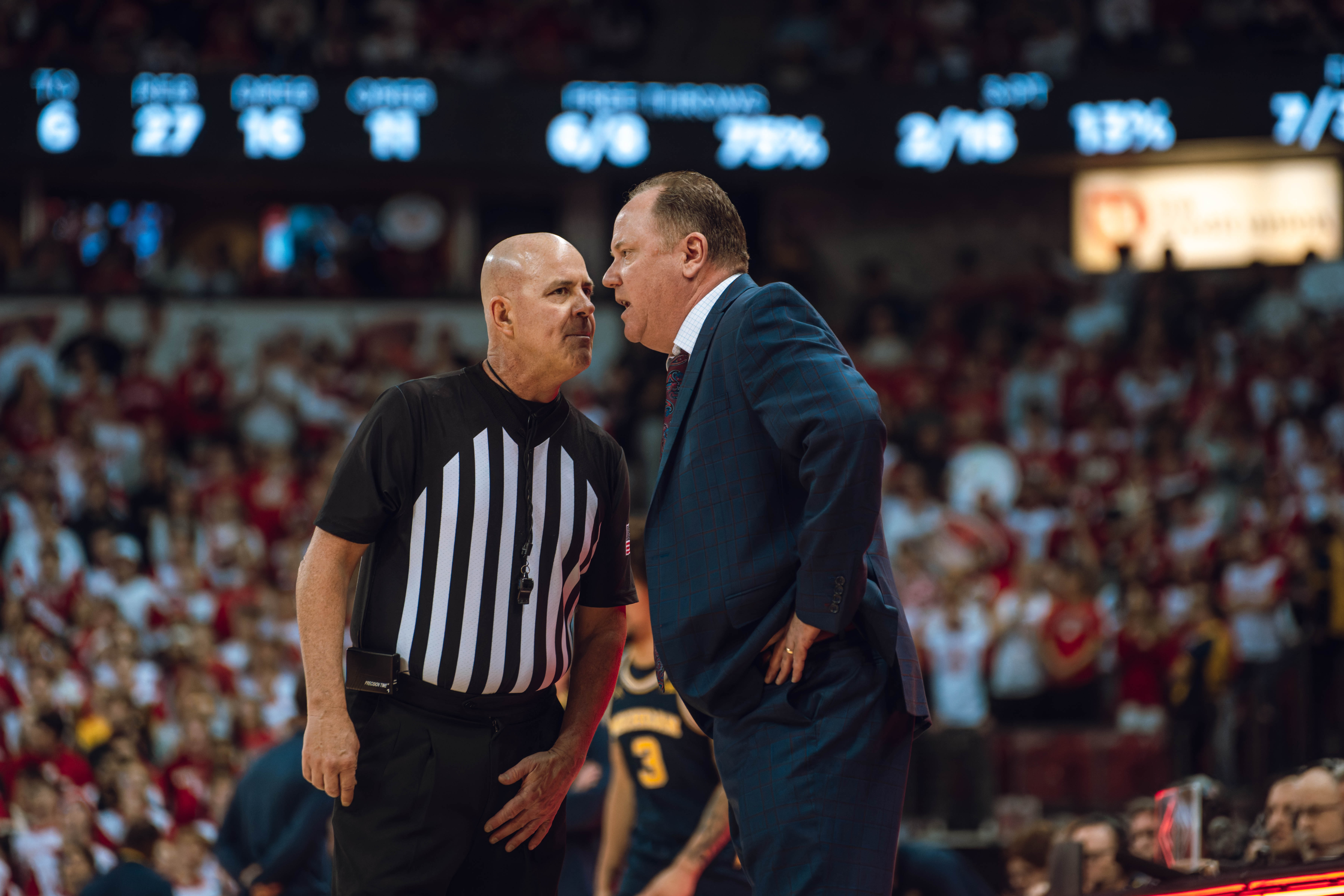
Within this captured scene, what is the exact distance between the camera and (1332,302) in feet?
43.9

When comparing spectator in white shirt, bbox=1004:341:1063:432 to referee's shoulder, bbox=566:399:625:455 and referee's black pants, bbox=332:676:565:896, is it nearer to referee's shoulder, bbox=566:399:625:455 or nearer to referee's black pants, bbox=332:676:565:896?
referee's shoulder, bbox=566:399:625:455

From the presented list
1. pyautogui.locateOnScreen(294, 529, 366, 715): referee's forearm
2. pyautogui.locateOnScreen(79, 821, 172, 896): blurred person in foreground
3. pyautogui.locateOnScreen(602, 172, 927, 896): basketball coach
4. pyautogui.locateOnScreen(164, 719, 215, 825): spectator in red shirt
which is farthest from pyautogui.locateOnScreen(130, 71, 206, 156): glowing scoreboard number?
pyautogui.locateOnScreen(602, 172, 927, 896): basketball coach

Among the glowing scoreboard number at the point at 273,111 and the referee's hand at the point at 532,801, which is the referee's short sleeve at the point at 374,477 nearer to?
the referee's hand at the point at 532,801

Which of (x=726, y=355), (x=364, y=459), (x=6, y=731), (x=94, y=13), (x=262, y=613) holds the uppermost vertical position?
(x=94, y=13)

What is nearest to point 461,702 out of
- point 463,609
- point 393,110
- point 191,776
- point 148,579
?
point 463,609

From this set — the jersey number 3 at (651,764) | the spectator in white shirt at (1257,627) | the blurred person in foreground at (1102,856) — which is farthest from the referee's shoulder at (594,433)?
the spectator in white shirt at (1257,627)

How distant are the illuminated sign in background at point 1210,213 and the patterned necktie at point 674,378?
1303cm

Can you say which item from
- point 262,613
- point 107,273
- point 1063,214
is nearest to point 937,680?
point 262,613

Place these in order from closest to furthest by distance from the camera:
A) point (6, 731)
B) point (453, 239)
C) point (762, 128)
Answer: point (6, 731)
point (762, 128)
point (453, 239)

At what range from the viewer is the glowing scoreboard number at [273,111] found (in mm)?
12539

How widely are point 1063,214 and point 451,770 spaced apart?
14.0m

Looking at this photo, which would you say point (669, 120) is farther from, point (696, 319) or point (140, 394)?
point (696, 319)

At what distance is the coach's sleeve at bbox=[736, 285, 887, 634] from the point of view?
2.56m

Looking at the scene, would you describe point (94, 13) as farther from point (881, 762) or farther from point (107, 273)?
point (881, 762)
